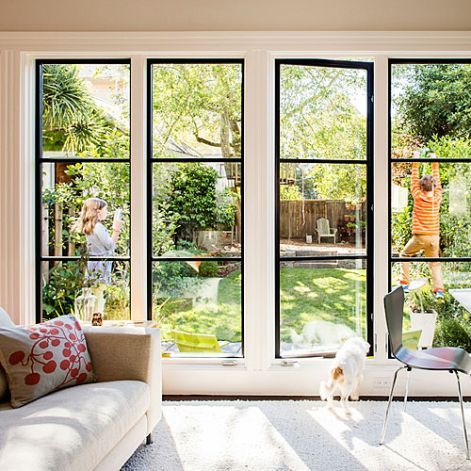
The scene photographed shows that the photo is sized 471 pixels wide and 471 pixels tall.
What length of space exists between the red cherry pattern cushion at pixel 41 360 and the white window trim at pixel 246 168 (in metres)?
1.06

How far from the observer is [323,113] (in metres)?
3.71

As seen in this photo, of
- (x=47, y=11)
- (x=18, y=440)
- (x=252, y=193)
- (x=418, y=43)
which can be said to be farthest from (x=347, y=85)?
(x=18, y=440)

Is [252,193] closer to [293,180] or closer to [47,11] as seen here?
[293,180]

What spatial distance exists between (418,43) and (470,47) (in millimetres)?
367

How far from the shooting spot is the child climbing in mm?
3727

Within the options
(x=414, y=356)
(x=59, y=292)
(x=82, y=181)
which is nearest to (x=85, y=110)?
(x=82, y=181)

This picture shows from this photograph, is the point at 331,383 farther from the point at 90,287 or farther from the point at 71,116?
the point at 71,116

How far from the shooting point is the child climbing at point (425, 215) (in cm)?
373

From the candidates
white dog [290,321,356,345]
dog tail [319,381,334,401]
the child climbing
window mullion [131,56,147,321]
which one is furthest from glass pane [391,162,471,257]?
window mullion [131,56,147,321]

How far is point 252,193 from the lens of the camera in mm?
3611

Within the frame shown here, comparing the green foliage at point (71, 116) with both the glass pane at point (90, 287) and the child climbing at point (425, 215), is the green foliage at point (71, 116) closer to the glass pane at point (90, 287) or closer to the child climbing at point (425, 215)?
the glass pane at point (90, 287)

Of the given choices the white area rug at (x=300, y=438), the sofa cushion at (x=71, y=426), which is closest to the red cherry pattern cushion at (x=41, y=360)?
the sofa cushion at (x=71, y=426)

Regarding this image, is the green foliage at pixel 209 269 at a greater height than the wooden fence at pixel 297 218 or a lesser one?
lesser

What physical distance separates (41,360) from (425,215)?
279 cm
